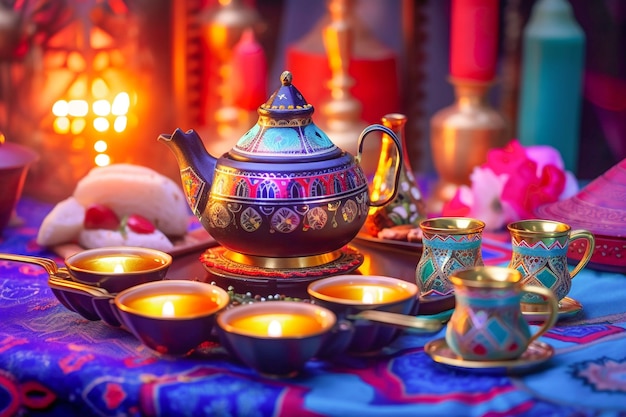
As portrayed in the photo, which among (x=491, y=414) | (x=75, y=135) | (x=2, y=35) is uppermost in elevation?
(x=2, y=35)

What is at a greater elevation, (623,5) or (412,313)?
(623,5)

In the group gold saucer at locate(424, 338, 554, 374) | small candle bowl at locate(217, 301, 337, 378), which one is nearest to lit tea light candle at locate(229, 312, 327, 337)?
small candle bowl at locate(217, 301, 337, 378)

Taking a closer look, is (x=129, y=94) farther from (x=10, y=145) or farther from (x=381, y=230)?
(x=381, y=230)

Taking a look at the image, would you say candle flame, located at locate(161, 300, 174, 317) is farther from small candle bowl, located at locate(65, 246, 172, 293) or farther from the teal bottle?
the teal bottle

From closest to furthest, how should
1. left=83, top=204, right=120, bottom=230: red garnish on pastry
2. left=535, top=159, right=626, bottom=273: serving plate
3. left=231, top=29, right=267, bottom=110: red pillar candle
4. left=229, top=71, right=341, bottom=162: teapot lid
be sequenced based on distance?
1. left=229, top=71, right=341, bottom=162: teapot lid
2. left=535, top=159, right=626, bottom=273: serving plate
3. left=83, top=204, right=120, bottom=230: red garnish on pastry
4. left=231, top=29, right=267, bottom=110: red pillar candle

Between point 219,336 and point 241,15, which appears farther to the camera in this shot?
point 241,15

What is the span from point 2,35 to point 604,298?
3.16ft

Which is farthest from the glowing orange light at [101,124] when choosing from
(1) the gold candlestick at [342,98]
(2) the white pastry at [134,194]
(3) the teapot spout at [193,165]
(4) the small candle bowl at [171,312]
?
(4) the small candle bowl at [171,312]

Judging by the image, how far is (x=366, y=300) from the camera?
2.86 ft

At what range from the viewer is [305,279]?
0.96 m

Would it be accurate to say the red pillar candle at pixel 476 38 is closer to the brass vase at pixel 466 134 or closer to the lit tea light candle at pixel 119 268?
the brass vase at pixel 466 134

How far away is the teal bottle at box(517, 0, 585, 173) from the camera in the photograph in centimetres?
155

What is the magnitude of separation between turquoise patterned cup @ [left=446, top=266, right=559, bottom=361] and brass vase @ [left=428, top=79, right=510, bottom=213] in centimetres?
69

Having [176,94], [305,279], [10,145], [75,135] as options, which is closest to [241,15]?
[176,94]
